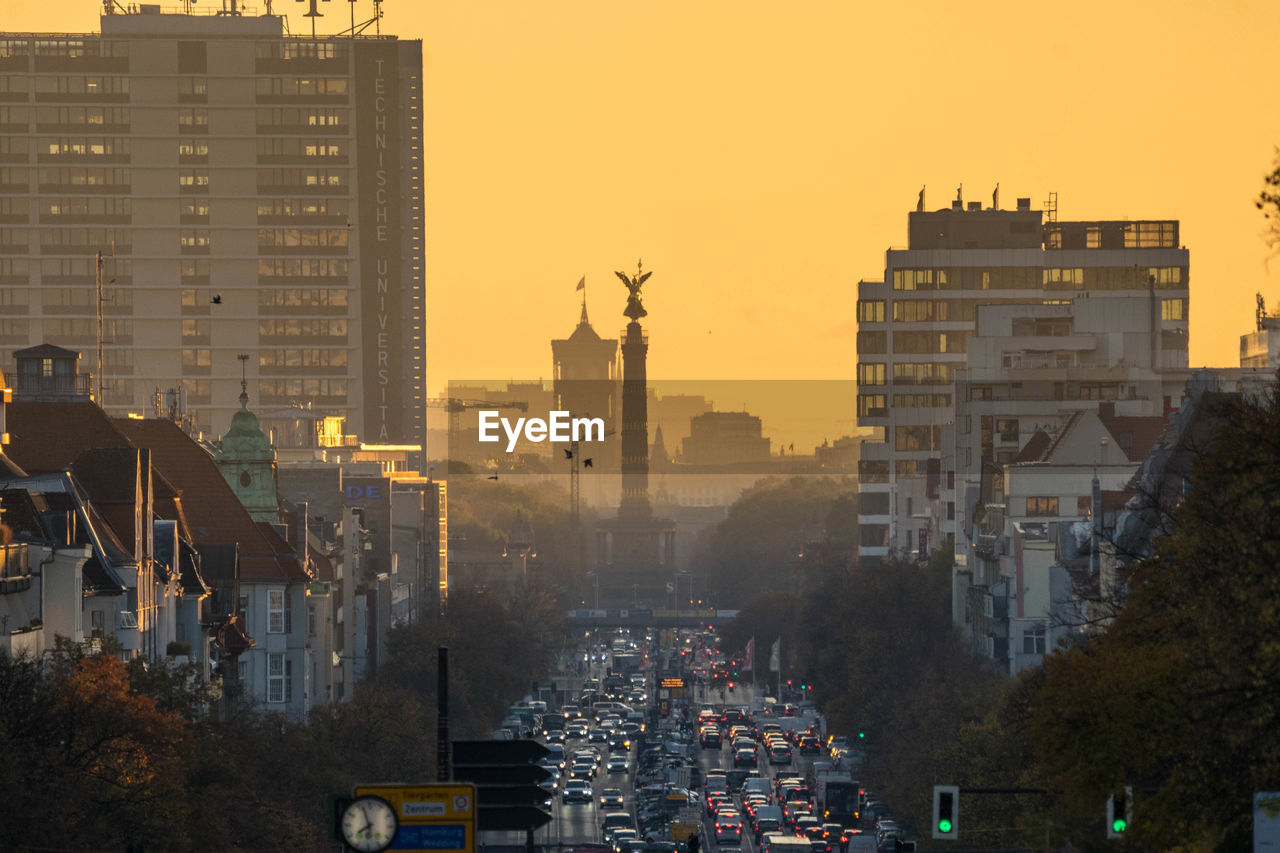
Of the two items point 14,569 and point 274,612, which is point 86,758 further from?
point 274,612

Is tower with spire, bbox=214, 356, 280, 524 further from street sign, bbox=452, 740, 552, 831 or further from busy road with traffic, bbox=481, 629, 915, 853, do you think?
street sign, bbox=452, 740, 552, 831

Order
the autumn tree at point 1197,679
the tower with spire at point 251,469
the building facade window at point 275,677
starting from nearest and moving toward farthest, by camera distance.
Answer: the autumn tree at point 1197,679 → the building facade window at point 275,677 → the tower with spire at point 251,469

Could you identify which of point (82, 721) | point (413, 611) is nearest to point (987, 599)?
point (413, 611)

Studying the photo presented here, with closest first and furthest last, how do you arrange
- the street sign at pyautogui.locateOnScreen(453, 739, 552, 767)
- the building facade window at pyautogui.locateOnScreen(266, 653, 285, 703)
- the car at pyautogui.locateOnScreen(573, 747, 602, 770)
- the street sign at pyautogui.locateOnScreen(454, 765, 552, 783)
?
the street sign at pyautogui.locateOnScreen(454, 765, 552, 783), the street sign at pyautogui.locateOnScreen(453, 739, 552, 767), the building facade window at pyautogui.locateOnScreen(266, 653, 285, 703), the car at pyautogui.locateOnScreen(573, 747, 602, 770)

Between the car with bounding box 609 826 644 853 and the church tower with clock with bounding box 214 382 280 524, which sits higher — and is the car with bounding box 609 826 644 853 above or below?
below

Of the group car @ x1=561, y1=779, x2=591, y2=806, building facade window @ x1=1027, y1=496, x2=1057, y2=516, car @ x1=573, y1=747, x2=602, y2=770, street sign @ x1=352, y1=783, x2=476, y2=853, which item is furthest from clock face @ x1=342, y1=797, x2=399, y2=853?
car @ x1=573, y1=747, x2=602, y2=770

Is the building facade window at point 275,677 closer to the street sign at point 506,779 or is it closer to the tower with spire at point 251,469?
the tower with spire at point 251,469

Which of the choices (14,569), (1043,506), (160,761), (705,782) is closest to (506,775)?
(160,761)

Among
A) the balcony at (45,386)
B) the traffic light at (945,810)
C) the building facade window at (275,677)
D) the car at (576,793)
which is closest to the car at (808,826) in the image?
the car at (576,793)
